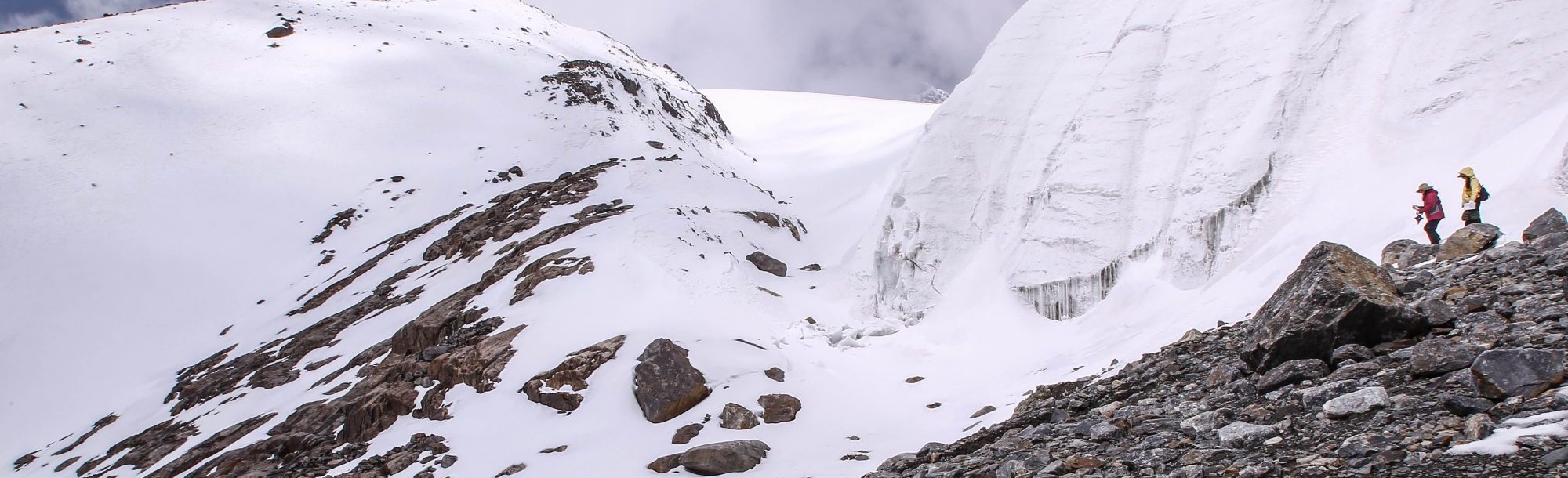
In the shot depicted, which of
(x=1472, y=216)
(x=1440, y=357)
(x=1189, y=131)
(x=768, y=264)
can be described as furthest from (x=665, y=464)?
(x=1189, y=131)

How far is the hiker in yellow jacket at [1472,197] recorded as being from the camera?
33.8ft

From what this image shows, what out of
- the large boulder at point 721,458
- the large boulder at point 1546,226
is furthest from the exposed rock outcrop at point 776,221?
the large boulder at point 1546,226

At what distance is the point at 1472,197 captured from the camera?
10383 mm

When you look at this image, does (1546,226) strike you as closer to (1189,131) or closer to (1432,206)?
(1432,206)

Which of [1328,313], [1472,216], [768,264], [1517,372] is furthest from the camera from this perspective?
[768,264]

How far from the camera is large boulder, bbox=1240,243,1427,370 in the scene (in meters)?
7.04

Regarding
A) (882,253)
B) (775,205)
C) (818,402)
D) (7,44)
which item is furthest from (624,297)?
(7,44)

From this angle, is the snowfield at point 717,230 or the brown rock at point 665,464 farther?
the snowfield at point 717,230

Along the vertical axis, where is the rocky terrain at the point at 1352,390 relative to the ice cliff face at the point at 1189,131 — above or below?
below

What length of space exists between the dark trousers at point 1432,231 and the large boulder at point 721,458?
1041 cm

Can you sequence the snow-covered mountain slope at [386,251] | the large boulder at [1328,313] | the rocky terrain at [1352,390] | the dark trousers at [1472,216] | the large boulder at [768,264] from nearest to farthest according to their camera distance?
the rocky terrain at [1352,390] → the large boulder at [1328,313] → the dark trousers at [1472,216] → the snow-covered mountain slope at [386,251] → the large boulder at [768,264]

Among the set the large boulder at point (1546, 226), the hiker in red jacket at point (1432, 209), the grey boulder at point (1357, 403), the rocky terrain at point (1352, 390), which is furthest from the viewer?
the hiker in red jacket at point (1432, 209)

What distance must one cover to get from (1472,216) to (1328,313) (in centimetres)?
527

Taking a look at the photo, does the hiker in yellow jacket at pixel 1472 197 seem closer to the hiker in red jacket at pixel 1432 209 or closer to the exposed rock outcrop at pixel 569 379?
the hiker in red jacket at pixel 1432 209
